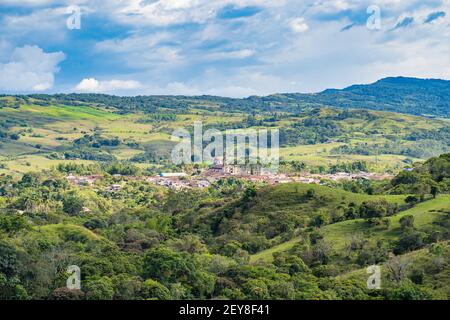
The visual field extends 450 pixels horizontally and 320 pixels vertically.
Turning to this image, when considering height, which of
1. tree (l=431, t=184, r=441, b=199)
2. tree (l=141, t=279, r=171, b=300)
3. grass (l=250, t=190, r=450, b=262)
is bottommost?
tree (l=141, t=279, r=171, b=300)

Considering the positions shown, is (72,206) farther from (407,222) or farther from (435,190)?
(407,222)

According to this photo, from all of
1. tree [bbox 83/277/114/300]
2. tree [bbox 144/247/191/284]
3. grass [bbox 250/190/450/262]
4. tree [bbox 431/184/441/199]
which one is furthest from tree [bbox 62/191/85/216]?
tree [bbox 83/277/114/300]

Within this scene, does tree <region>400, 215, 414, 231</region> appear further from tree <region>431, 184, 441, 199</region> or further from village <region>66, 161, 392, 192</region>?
village <region>66, 161, 392, 192</region>

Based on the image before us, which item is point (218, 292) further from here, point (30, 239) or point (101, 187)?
point (101, 187)

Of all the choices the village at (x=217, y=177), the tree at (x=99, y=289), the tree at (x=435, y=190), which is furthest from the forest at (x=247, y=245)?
the village at (x=217, y=177)

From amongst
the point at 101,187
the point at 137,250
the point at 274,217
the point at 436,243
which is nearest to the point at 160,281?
the point at 137,250

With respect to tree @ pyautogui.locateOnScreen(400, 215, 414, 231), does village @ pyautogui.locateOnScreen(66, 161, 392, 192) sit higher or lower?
higher

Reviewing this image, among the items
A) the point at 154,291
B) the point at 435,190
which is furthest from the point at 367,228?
the point at 154,291

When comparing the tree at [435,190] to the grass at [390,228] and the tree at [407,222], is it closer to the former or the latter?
the grass at [390,228]

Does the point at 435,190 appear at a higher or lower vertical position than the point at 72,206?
higher
